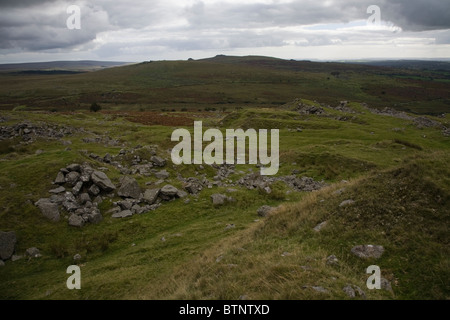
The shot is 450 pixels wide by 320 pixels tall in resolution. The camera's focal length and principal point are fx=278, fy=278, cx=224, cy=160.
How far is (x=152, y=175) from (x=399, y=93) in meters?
167

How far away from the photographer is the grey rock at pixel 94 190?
57.6ft

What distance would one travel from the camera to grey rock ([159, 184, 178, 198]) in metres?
18.8

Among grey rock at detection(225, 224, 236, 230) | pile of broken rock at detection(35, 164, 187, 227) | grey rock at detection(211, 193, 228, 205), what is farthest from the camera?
grey rock at detection(211, 193, 228, 205)

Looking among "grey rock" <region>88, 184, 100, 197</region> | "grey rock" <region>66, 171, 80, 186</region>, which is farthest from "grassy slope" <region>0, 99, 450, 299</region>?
"grey rock" <region>88, 184, 100, 197</region>

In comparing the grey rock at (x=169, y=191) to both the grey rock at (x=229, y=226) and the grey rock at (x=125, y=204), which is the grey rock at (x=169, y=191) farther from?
the grey rock at (x=229, y=226)

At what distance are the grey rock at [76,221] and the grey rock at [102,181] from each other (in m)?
2.91

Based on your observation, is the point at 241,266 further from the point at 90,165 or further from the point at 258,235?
the point at 90,165

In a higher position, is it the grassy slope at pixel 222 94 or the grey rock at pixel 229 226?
the grassy slope at pixel 222 94

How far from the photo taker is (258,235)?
12.3m

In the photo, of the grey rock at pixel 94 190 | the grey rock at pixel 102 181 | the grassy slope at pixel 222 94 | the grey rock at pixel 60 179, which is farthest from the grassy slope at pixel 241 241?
the grassy slope at pixel 222 94

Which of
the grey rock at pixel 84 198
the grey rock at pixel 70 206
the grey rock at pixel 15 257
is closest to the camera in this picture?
the grey rock at pixel 15 257

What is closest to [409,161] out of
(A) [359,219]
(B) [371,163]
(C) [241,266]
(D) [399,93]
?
(A) [359,219]

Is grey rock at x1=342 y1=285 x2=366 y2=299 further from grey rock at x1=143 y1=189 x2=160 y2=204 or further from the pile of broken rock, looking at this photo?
grey rock at x1=143 y1=189 x2=160 y2=204

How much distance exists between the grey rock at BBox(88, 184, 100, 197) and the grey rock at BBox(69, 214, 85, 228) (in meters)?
2.31
